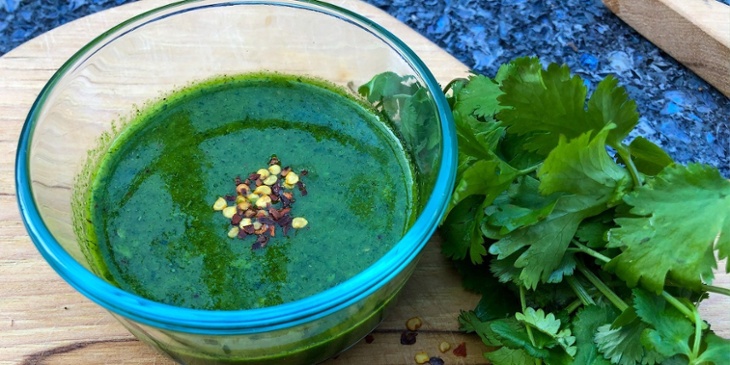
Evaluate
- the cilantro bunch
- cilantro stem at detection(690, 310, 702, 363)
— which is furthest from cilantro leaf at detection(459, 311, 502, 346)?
cilantro stem at detection(690, 310, 702, 363)

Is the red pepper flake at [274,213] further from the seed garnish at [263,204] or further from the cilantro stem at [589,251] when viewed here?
the cilantro stem at [589,251]

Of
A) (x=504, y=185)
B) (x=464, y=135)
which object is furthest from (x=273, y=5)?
(x=504, y=185)

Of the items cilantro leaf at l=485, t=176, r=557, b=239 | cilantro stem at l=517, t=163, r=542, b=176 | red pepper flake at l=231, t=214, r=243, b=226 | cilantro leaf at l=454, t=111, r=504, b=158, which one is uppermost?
cilantro leaf at l=454, t=111, r=504, b=158

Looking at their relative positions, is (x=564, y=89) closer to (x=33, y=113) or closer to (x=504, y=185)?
(x=504, y=185)

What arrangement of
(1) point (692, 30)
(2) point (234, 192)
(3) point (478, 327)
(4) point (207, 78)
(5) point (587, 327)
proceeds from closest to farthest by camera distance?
1. (5) point (587, 327)
2. (3) point (478, 327)
3. (2) point (234, 192)
4. (4) point (207, 78)
5. (1) point (692, 30)

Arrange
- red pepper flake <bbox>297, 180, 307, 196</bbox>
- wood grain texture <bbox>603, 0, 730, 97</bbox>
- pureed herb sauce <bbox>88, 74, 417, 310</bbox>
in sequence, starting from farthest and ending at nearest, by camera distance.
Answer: wood grain texture <bbox>603, 0, 730, 97</bbox> < red pepper flake <bbox>297, 180, 307, 196</bbox> < pureed herb sauce <bbox>88, 74, 417, 310</bbox>

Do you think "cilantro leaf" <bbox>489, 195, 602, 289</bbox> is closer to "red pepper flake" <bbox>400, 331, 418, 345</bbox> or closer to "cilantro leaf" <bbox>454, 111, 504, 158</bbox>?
"cilantro leaf" <bbox>454, 111, 504, 158</bbox>

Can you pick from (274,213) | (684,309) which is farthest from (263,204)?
(684,309)

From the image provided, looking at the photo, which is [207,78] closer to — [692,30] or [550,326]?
[550,326]

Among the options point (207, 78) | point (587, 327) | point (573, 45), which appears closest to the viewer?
point (587, 327)
